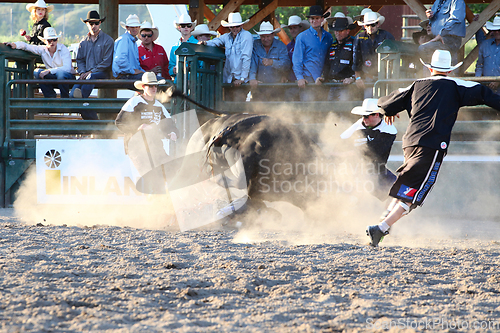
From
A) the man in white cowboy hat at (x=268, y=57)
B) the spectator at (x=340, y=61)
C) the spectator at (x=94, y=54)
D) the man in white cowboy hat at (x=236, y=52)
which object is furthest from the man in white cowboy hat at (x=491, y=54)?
the spectator at (x=94, y=54)

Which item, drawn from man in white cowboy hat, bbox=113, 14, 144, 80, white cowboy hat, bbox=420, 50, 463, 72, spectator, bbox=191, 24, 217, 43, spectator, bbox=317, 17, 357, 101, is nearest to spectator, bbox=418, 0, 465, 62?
spectator, bbox=317, 17, 357, 101

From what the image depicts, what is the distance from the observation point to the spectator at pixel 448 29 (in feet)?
24.1

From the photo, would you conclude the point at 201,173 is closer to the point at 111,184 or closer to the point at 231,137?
the point at 231,137

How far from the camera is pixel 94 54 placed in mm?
8422

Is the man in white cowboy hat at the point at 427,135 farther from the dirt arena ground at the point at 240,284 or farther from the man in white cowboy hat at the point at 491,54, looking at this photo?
the man in white cowboy hat at the point at 491,54

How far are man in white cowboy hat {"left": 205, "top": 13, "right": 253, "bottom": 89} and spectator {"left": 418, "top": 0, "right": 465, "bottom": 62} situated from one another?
250 cm

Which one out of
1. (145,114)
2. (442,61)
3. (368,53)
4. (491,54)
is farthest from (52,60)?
(491,54)

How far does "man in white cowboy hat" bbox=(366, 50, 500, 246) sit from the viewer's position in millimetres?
4562

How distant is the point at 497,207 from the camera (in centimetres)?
689

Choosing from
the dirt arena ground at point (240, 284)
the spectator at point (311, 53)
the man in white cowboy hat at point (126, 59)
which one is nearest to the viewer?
the dirt arena ground at point (240, 284)

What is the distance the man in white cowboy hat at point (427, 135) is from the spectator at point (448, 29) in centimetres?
280

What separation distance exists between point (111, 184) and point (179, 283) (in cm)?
453

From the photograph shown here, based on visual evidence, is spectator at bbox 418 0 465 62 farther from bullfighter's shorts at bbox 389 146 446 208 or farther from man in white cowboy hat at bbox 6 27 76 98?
man in white cowboy hat at bbox 6 27 76 98

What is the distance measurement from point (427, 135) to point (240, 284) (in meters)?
2.30
